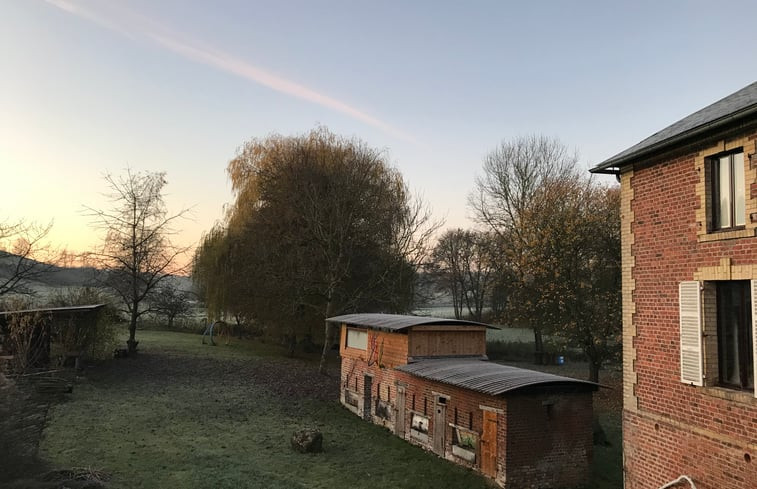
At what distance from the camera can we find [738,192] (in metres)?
8.48

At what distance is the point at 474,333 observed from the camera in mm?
19469

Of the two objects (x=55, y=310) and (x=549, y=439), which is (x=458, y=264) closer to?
(x=55, y=310)

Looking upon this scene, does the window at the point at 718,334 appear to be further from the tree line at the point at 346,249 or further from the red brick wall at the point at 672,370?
the tree line at the point at 346,249

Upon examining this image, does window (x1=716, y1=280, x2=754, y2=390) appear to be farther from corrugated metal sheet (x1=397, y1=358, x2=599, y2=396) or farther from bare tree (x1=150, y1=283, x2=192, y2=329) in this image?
bare tree (x1=150, y1=283, x2=192, y2=329)

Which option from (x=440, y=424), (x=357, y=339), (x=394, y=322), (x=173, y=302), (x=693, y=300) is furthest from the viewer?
(x=173, y=302)

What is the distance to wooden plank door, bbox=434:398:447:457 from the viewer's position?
15.4 m

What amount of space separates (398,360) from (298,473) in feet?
19.9

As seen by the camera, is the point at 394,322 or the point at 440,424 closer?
the point at 440,424

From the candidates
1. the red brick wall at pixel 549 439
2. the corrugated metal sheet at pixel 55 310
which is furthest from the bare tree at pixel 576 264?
the corrugated metal sheet at pixel 55 310

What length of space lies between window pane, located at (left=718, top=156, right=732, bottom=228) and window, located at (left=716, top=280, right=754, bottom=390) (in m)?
1.08

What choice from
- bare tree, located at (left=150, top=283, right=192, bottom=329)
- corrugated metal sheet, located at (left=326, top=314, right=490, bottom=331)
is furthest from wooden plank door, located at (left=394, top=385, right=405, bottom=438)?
bare tree, located at (left=150, top=283, right=192, bottom=329)

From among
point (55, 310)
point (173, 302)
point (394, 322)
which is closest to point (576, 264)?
point (394, 322)

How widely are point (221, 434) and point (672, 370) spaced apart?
13.7 meters

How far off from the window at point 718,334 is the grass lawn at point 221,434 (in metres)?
6.63
